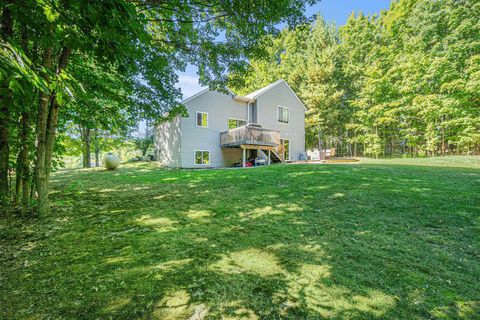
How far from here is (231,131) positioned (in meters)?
15.5

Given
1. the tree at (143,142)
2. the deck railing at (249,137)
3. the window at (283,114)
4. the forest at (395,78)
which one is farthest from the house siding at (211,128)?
the tree at (143,142)

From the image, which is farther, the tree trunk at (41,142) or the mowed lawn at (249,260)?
the tree trunk at (41,142)

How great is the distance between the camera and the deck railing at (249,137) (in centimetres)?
1467

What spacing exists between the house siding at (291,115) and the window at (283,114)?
0.94 feet

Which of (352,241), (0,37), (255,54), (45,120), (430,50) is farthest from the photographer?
(430,50)

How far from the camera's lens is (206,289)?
1934mm

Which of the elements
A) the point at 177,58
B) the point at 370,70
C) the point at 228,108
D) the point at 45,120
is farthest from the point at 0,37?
the point at 370,70

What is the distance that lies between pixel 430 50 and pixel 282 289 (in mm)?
27043

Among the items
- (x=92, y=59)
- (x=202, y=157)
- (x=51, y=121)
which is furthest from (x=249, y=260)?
(x=202, y=157)

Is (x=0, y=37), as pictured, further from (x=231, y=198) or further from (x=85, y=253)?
(x=231, y=198)

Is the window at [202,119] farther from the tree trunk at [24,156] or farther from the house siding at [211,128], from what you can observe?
the tree trunk at [24,156]

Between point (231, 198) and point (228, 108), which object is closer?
point (231, 198)

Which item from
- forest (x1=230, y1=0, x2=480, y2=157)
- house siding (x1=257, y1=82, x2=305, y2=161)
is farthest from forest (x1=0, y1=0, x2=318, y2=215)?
house siding (x1=257, y1=82, x2=305, y2=161)

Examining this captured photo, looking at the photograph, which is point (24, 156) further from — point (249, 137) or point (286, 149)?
point (286, 149)
